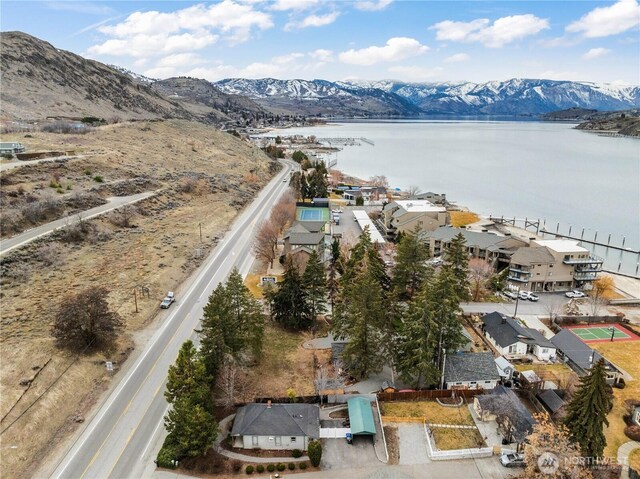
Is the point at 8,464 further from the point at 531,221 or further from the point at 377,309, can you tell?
the point at 531,221

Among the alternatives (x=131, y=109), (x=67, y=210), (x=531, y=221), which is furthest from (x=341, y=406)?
(x=131, y=109)

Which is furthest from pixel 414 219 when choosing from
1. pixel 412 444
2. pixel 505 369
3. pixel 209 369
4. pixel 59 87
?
pixel 59 87

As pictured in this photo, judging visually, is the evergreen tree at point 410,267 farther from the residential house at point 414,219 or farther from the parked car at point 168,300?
the parked car at point 168,300

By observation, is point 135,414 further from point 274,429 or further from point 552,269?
point 552,269

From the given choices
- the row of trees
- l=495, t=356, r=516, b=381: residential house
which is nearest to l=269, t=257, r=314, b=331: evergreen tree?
the row of trees

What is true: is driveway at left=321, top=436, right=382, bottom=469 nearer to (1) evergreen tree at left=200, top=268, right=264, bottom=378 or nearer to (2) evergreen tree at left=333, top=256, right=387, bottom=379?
(2) evergreen tree at left=333, top=256, right=387, bottom=379

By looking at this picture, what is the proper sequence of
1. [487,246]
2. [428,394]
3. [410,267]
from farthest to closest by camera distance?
[487,246] → [410,267] → [428,394]
